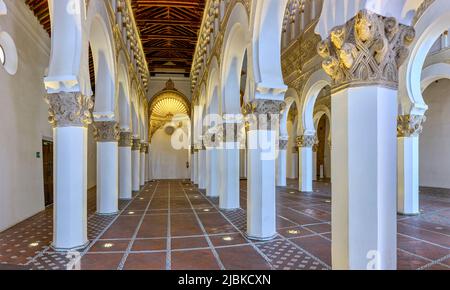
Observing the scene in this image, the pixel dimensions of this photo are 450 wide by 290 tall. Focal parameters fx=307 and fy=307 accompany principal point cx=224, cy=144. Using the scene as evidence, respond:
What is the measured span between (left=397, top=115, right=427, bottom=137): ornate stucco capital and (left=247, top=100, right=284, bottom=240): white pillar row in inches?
174

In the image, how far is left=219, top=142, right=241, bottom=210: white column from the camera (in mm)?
8109

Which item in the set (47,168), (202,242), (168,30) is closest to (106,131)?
(47,168)

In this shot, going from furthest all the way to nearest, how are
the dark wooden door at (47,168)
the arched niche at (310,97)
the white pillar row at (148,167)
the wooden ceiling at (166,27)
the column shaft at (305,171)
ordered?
the white pillar row at (148,167), the column shaft at (305,171), the wooden ceiling at (166,27), the arched niche at (310,97), the dark wooden door at (47,168)

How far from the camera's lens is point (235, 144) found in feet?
27.2

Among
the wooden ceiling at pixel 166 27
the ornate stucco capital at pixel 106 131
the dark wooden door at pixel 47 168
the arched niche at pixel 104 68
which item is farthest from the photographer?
the wooden ceiling at pixel 166 27

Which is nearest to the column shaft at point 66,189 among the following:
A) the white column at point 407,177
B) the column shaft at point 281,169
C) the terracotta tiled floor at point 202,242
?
the terracotta tiled floor at point 202,242

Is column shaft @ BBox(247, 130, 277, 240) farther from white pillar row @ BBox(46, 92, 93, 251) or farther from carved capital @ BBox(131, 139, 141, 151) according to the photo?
carved capital @ BBox(131, 139, 141, 151)

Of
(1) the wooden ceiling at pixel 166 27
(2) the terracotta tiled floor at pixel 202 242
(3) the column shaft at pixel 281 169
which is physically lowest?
(2) the terracotta tiled floor at pixel 202 242

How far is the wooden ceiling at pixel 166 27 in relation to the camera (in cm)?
1172

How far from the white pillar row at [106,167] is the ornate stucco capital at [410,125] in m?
7.60

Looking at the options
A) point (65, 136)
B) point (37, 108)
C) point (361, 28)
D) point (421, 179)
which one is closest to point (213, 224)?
point (65, 136)

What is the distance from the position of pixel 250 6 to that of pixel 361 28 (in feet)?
11.5

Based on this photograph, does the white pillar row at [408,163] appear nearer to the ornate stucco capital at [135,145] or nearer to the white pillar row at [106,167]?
the white pillar row at [106,167]

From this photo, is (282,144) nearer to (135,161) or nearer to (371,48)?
(135,161)
